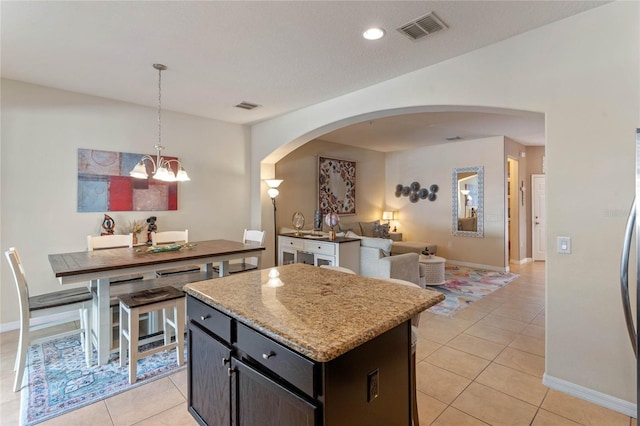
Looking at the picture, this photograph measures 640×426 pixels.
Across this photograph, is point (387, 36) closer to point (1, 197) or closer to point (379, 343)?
point (379, 343)

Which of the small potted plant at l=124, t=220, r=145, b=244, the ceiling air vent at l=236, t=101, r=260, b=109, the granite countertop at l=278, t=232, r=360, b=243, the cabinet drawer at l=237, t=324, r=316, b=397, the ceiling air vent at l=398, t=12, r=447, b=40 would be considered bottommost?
the cabinet drawer at l=237, t=324, r=316, b=397

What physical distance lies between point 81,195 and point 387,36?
3923 millimetres

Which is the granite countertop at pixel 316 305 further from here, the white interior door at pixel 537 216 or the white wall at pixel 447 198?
the white interior door at pixel 537 216

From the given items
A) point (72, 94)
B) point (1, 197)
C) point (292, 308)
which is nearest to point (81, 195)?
point (1, 197)

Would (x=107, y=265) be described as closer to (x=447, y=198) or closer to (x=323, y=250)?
(x=323, y=250)

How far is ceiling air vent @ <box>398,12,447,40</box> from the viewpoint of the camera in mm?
2260

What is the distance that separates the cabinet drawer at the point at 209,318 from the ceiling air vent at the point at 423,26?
2.41 m

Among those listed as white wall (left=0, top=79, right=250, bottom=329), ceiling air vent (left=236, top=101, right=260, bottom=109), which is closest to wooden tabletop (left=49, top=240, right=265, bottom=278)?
white wall (left=0, top=79, right=250, bottom=329)

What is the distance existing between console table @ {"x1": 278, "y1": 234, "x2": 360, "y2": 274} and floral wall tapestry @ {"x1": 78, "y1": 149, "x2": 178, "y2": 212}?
195 centimetres

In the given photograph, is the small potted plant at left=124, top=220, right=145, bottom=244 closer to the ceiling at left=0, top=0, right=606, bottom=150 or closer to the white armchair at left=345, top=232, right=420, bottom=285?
the ceiling at left=0, top=0, right=606, bottom=150

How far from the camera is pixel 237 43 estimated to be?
102 inches

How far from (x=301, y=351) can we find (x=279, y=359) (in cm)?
18

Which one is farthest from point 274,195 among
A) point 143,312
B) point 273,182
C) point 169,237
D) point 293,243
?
point 143,312

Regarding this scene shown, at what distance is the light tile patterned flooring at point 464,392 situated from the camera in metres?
2.00
